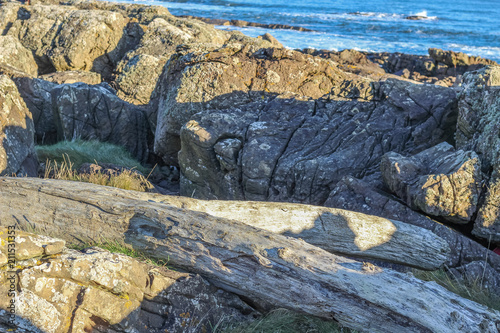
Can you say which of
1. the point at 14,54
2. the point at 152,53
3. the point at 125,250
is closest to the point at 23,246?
the point at 125,250

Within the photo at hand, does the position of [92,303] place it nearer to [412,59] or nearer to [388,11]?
[412,59]

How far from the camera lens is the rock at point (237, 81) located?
27.8ft

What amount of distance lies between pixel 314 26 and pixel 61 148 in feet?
144

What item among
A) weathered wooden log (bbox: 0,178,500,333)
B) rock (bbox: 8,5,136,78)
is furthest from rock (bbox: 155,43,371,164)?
rock (bbox: 8,5,136,78)

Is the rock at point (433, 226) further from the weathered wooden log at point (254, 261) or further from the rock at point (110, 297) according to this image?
the rock at point (110, 297)

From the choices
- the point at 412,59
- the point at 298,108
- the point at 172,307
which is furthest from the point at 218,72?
the point at 412,59

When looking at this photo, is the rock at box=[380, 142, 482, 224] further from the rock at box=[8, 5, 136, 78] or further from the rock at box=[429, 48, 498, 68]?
the rock at box=[429, 48, 498, 68]

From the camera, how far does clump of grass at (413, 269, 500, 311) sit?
456cm

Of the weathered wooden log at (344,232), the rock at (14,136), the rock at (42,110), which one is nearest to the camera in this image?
the weathered wooden log at (344,232)

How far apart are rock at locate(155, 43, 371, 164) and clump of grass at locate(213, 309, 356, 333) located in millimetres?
5229

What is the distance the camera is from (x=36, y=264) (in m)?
3.43

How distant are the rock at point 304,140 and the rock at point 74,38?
8603mm

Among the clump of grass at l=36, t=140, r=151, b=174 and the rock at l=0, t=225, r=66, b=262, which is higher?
the rock at l=0, t=225, r=66, b=262

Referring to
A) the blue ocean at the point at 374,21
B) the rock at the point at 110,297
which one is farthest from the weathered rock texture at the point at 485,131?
the blue ocean at the point at 374,21
